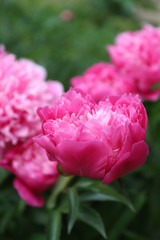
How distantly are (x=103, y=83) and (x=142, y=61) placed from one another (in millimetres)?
105

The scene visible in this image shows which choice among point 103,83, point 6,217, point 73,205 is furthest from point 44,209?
point 103,83

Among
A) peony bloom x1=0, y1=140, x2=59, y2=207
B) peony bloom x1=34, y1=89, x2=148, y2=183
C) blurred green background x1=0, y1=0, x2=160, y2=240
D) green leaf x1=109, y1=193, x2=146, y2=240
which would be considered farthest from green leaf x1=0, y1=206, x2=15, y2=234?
peony bloom x1=34, y1=89, x2=148, y2=183

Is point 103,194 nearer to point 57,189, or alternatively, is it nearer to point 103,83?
point 57,189

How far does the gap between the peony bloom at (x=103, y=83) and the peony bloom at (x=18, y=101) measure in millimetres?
100

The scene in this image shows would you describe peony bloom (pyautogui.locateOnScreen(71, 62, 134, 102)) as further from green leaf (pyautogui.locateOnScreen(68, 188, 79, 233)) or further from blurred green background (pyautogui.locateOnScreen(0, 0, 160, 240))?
green leaf (pyautogui.locateOnScreen(68, 188, 79, 233))

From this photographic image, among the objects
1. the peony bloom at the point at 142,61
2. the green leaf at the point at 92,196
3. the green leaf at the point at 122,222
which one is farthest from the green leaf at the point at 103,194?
the peony bloom at the point at 142,61

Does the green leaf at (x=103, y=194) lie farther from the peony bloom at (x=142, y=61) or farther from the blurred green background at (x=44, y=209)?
the peony bloom at (x=142, y=61)

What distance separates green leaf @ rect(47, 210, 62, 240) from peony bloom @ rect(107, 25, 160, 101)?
1.07 feet

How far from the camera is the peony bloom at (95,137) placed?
0.32 metres

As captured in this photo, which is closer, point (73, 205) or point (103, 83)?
point (73, 205)

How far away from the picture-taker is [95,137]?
33 cm

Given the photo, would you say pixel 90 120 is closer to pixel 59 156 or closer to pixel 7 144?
pixel 59 156

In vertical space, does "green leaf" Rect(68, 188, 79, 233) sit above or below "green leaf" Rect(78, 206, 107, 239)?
above

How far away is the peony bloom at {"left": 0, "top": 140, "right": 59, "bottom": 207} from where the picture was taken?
0.53 meters
